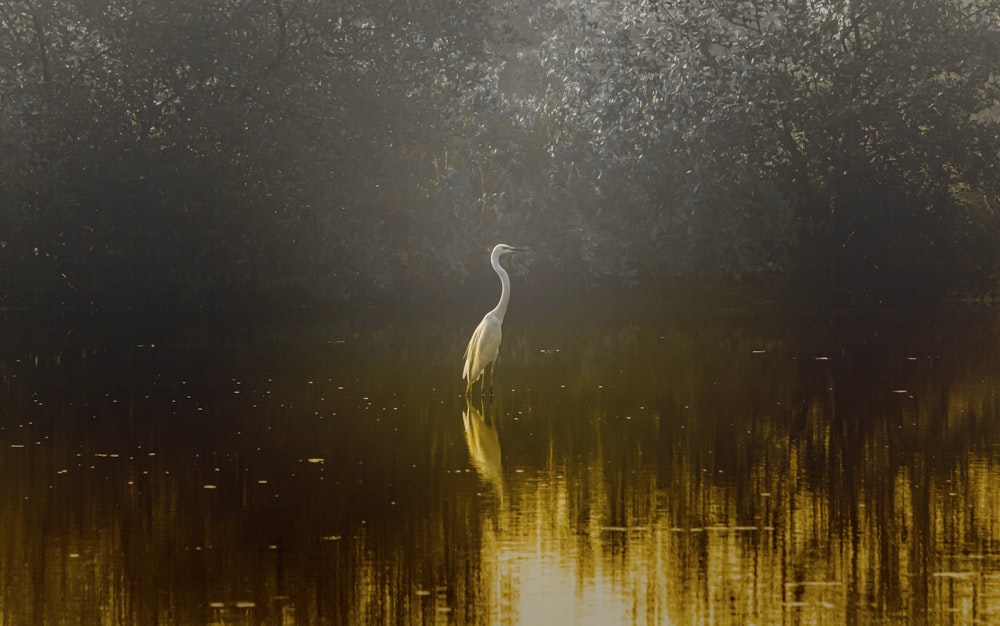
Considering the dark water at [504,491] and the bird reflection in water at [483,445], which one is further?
the bird reflection in water at [483,445]

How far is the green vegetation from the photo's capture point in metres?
26.0

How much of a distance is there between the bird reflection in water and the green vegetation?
1426 centimetres

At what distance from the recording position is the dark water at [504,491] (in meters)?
6.66

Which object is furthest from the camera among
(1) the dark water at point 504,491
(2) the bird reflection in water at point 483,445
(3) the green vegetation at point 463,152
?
(3) the green vegetation at point 463,152

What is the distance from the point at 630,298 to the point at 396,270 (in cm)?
446

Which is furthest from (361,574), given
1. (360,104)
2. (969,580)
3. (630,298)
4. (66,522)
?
(630,298)

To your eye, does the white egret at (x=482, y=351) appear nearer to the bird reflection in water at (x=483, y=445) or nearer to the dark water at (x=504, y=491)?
the dark water at (x=504, y=491)

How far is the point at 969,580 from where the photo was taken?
6828 millimetres

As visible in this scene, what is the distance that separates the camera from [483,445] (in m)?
10.9

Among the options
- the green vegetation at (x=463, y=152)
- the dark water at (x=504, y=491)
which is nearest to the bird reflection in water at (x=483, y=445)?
the dark water at (x=504, y=491)

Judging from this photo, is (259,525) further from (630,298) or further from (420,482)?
(630,298)

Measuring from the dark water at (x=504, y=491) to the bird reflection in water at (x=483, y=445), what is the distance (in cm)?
4

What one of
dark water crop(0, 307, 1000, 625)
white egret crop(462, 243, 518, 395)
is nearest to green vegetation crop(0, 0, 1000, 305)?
dark water crop(0, 307, 1000, 625)

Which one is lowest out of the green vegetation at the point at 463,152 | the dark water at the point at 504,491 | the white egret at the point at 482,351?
the dark water at the point at 504,491
